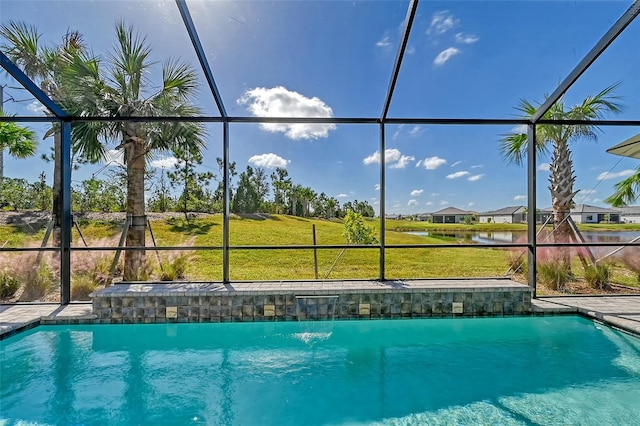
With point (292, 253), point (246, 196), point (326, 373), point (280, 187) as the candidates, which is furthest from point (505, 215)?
point (246, 196)

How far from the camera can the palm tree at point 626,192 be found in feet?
20.2

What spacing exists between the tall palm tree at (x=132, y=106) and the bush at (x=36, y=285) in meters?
1.07

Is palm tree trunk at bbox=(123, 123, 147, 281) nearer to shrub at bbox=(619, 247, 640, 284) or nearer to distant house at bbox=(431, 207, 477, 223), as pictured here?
distant house at bbox=(431, 207, 477, 223)

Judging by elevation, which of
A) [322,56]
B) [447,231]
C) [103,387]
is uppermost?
[322,56]

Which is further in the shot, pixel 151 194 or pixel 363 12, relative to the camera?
pixel 151 194

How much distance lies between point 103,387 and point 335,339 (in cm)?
236

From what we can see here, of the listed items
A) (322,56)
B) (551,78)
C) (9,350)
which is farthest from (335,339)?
(551,78)

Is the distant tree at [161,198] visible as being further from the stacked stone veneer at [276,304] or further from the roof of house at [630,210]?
the roof of house at [630,210]

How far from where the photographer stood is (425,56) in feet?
16.4

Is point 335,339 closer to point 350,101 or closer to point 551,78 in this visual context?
point 350,101

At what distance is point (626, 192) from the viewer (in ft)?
20.7

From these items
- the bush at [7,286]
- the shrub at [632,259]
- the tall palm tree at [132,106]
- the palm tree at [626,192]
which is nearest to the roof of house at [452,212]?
the palm tree at [626,192]

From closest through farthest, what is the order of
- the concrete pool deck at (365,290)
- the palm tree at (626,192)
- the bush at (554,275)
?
1. the concrete pool deck at (365,290)
2. the bush at (554,275)
3. the palm tree at (626,192)

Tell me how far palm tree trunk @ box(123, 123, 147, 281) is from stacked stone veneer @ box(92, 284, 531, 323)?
4.39 ft
